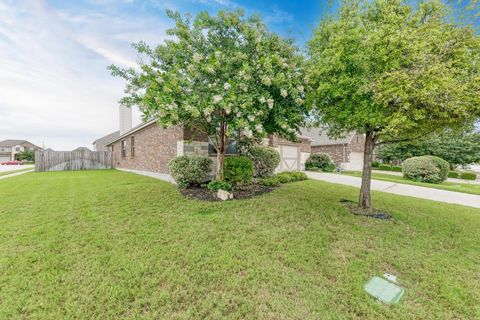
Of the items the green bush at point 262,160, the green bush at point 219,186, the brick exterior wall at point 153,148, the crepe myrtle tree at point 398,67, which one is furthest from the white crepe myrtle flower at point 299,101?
the brick exterior wall at point 153,148

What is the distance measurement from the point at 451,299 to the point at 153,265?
4.17 m

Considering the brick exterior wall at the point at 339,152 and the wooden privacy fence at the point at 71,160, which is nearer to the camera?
the wooden privacy fence at the point at 71,160

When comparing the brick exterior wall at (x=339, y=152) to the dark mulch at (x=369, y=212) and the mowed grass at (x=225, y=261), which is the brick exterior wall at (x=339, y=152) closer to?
the mowed grass at (x=225, y=261)

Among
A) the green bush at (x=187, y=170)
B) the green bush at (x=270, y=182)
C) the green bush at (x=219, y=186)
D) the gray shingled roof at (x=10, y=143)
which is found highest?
the gray shingled roof at (x=10, y=143)

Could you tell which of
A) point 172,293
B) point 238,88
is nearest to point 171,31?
point 238,88

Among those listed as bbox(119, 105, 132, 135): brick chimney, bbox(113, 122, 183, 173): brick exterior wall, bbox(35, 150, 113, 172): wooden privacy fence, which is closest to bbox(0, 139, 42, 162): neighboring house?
bbox(35, 150, 113, 172): wooden privacy fence

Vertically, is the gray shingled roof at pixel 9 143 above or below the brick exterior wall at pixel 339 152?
above

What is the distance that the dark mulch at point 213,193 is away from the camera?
679 cm

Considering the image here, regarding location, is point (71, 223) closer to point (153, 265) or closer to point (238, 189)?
point (153, 265)

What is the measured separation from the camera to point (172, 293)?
265 cm

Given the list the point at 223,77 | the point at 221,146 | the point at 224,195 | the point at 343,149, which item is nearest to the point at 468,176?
the point at 343,149

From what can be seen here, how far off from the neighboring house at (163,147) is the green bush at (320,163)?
62 cm

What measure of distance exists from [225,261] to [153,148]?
34.2ft

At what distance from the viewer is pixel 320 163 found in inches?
734
